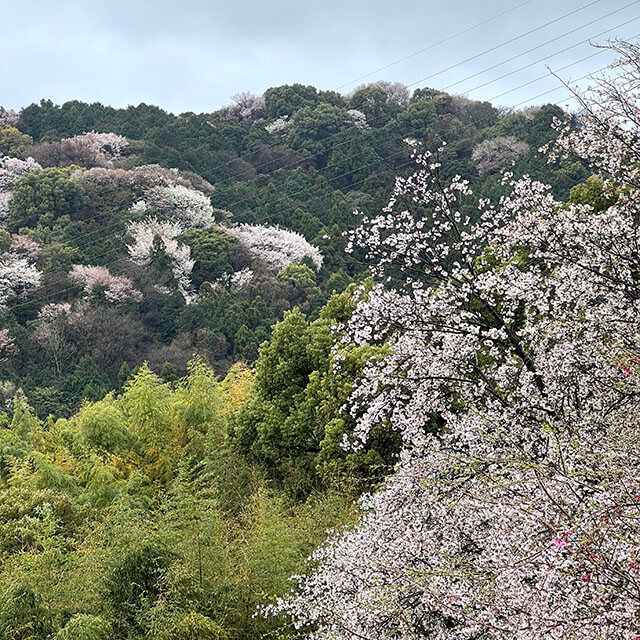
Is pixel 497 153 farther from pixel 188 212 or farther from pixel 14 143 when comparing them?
pixel 14 143

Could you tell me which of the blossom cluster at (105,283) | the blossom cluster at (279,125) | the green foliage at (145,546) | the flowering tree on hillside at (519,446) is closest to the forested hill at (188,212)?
the blossom cluster at (105,283)

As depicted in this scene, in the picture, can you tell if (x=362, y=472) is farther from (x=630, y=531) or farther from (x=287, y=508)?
(x=630, y=531)

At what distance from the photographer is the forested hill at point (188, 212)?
73.4 ft

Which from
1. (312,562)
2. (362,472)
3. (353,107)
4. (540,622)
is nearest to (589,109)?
(540,622)

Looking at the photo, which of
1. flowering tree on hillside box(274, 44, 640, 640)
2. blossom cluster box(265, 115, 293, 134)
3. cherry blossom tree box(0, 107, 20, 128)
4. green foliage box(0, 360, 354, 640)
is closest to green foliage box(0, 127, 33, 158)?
cherry blossom tree box(0, 107, 20, 128)

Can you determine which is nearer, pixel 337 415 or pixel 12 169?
pixel 337 415

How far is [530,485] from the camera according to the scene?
3668mm

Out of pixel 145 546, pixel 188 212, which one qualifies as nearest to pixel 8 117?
pixel 188 212

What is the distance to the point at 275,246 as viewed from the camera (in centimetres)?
2942

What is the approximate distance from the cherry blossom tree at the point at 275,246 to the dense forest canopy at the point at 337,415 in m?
0.10

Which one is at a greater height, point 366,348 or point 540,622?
point 366,348

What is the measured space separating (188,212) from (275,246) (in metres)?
4.76

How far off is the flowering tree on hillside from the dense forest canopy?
0.03 metres

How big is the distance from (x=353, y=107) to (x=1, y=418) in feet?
106
